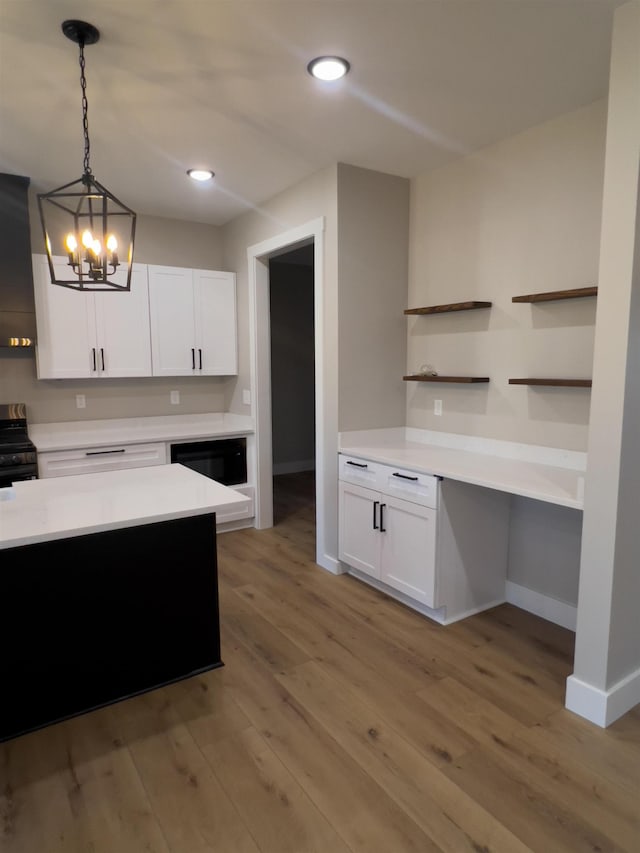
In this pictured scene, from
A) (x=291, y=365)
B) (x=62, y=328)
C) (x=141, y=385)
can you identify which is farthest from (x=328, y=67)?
(x=291, y=365)

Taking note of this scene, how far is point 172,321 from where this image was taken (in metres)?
4.47

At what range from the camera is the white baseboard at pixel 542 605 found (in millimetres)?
2881

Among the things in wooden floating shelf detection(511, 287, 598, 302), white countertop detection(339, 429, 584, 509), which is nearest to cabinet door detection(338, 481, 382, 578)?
white countertop detection(339, 429, 584, 509)

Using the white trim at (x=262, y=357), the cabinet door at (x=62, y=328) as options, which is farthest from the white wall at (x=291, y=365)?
the cabinet door at (x=62, y=328)

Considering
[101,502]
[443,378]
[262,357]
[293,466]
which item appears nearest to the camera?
[101,502]

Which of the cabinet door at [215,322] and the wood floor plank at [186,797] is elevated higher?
the cabinet door at [215,322]

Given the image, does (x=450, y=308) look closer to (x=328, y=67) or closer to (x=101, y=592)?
(x=328, y=67)

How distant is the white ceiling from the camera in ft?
6.32

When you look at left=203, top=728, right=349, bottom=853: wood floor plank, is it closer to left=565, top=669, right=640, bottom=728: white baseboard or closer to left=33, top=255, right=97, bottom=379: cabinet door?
left=565, top=669, right=640, bottom=728: white baseboard

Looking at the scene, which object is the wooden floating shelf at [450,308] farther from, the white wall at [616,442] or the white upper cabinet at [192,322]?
the white upper cabinet at [192,322]

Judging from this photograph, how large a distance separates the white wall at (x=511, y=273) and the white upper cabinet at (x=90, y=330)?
7.15ft

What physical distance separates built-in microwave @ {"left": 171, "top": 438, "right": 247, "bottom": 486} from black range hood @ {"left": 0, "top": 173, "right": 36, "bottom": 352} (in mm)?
1343

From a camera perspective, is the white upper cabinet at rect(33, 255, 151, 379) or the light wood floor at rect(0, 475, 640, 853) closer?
the light wood floor at rect(0, 475, 640, 853)

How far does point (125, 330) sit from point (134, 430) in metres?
0.83
